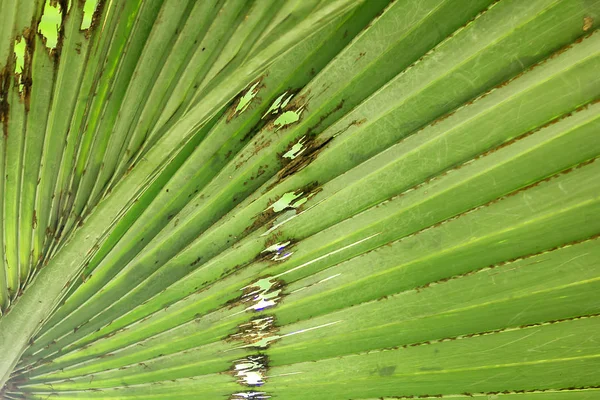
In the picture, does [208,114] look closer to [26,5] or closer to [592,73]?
[26,5]

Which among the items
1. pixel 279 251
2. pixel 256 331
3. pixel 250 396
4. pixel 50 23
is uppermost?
pixel 50 23

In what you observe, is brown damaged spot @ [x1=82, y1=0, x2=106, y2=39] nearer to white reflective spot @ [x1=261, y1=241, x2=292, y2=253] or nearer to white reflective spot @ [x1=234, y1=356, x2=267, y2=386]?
white reflective spot @ [x1=261, y1=241, x2=292, y2=253]

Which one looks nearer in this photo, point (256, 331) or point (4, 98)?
point (4, 98)

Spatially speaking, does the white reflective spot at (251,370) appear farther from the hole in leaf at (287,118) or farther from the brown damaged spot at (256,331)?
the hole in leaf at (287,118)

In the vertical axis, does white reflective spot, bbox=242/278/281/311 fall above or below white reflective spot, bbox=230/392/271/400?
above

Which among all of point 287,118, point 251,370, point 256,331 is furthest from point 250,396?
point 287,118

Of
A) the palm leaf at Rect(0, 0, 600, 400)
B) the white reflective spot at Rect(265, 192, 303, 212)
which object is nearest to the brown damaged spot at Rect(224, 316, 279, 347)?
the palm leaf at Rect(0, 0, 600, 400)

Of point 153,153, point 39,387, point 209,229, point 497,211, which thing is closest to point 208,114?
point 153,153

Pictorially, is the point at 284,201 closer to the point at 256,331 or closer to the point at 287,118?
the point at 287,118
